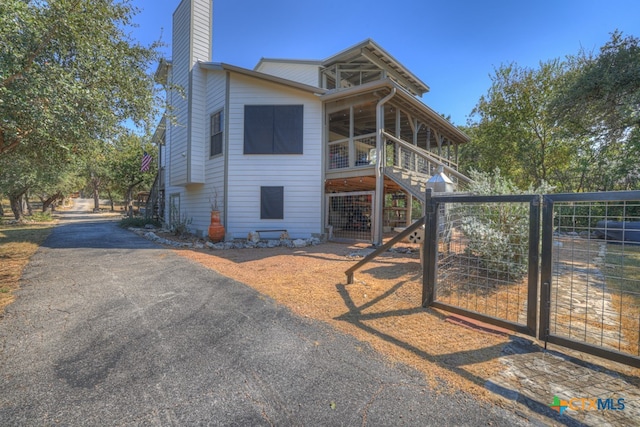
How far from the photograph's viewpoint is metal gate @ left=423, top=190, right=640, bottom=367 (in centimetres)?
255

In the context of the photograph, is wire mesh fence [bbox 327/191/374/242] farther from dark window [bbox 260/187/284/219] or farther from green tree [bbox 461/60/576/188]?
green tree [bbox 461/60/576/188]

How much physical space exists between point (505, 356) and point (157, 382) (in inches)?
121

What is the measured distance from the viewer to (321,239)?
10383 millimetres

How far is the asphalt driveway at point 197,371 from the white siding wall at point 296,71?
1094 cm

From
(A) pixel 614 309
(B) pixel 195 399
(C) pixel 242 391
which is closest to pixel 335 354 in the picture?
(C) pixel 242 391

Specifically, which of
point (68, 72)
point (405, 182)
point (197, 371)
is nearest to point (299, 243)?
point (405, 182)

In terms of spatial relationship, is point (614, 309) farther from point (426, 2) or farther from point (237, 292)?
point (426, 2)

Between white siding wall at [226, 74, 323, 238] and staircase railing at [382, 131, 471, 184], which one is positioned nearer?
staircase railing at [382, 131, 471, 184]

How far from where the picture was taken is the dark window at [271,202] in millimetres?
10359

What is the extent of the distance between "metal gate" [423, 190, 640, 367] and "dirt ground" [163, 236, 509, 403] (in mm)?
371

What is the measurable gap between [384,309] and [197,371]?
7.78 feet

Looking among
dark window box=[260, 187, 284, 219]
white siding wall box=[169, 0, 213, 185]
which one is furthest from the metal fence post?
white siding wall box=[169, 0, 213, 185]

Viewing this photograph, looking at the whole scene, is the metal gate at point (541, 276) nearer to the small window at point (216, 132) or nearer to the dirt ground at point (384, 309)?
the dirt ground at point (384, 309)

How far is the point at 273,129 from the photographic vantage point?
1038 centimetres
